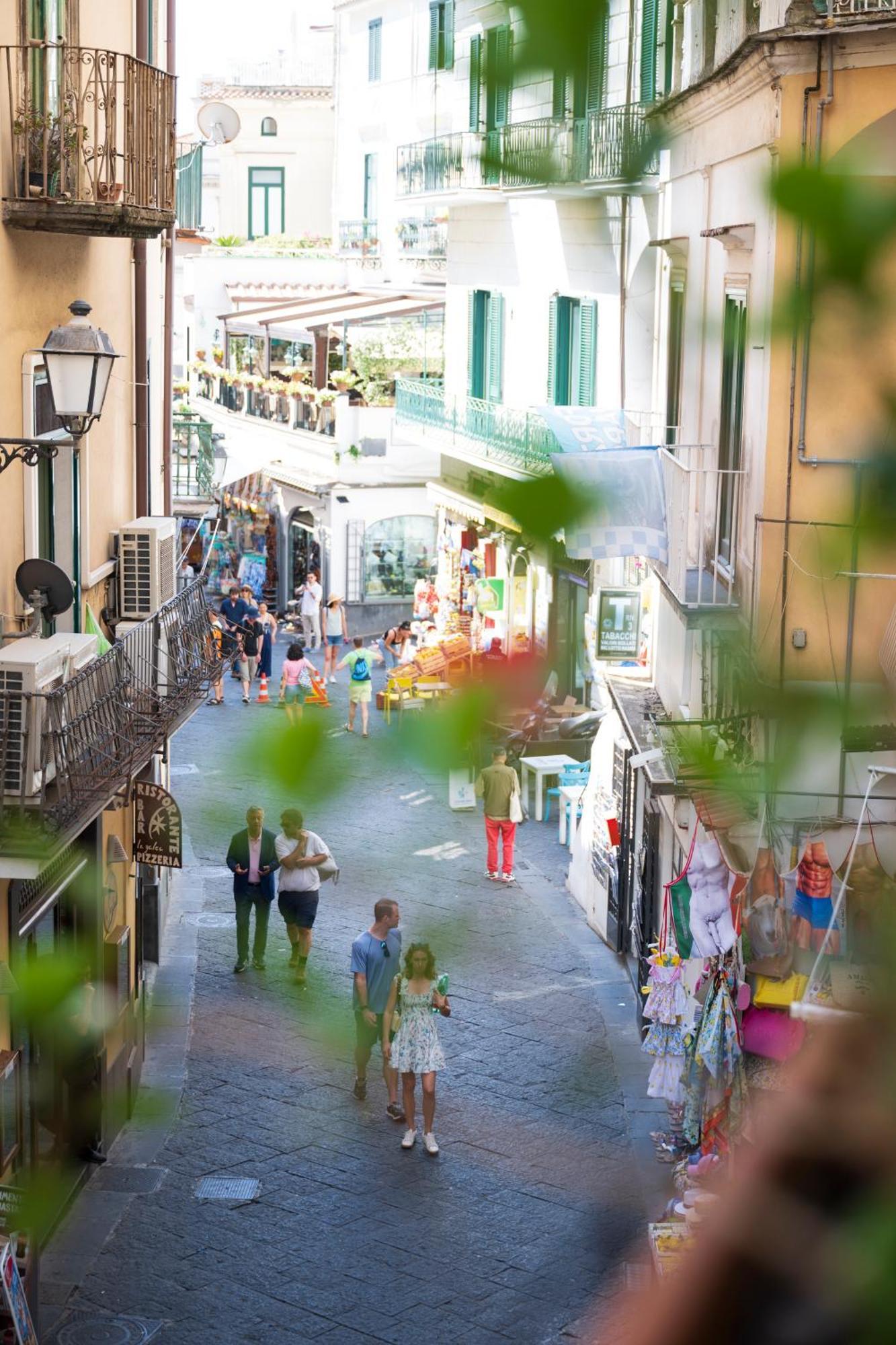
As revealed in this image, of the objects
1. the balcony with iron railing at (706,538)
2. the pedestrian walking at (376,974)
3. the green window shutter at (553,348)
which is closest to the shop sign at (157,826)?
the pedestrian walking at (376,974)

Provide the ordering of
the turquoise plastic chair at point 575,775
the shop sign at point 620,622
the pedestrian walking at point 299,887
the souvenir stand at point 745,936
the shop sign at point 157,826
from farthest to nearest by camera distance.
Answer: the turquoise plastic chair at point 575,775 < the shop sign at point 620,622 < the pedestrian walking at point 299,887 < the shop sign at point 157,826 < the souvenir stand at point 745,936

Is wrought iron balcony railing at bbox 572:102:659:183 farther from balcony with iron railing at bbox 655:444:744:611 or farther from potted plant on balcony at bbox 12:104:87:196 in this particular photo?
potted plant on balcony at bbox 12:104:87:196

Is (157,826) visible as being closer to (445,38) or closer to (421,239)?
(445,38)

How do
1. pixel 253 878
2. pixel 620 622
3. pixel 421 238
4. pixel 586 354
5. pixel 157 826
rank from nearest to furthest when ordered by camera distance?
pixel 157 826 → pixel 253 878 → pixel 620 622 → pixel 586 354 → pixel 421 238

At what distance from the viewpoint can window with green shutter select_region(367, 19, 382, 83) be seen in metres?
32.8

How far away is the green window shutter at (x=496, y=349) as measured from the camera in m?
26.2

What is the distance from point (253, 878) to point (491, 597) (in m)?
11.5

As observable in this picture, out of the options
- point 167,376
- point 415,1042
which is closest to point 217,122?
point 167,376

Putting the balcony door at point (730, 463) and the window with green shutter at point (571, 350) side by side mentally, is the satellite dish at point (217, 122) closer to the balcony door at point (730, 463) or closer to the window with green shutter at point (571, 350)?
the balcony door at point (730, 463)

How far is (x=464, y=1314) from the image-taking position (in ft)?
32.5

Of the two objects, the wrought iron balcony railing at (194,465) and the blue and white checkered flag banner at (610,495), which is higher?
the blue and white checkered flag banner at (610,495)

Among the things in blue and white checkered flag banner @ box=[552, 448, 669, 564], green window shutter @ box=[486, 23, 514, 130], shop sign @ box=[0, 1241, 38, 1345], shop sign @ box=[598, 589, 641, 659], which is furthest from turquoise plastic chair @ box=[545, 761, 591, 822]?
green window shutter @ box=[486, 23, 514, 130]

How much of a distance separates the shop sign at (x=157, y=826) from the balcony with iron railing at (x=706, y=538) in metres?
3.57

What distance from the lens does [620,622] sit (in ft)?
55.2
